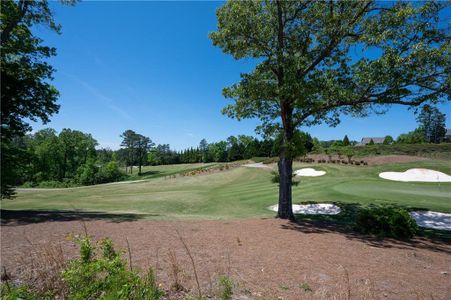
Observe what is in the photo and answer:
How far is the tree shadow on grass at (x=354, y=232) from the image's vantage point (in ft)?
24.6

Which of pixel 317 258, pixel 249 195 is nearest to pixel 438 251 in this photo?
pixel 317 258

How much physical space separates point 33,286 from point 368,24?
42.0 feet

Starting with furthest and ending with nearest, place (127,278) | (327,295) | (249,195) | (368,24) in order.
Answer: (249,195) < (368,24) < (327,295) < (127,278)

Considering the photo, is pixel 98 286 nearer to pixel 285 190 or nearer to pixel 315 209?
pixel 285 190

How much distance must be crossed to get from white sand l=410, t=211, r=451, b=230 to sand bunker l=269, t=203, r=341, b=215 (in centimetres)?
334

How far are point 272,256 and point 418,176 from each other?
975 inches

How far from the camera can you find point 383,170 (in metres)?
27.4

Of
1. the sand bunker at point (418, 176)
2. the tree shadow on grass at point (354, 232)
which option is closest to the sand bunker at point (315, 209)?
the tree shadow on grass at point (354, 232)

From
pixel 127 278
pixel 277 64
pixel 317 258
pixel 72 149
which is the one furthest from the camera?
pixel 72 149

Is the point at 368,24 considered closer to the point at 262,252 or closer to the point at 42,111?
the point at 262,252

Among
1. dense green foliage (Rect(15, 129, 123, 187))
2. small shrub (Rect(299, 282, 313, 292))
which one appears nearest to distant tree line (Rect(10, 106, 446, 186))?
dense green foliage (Rect(15, 129, 123, 187))

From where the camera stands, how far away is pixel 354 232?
30.0 ft

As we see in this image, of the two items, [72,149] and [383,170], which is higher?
[72,149]

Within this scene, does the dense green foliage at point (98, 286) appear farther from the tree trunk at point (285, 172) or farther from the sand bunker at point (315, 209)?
the sand bunker at point (315, 209)
